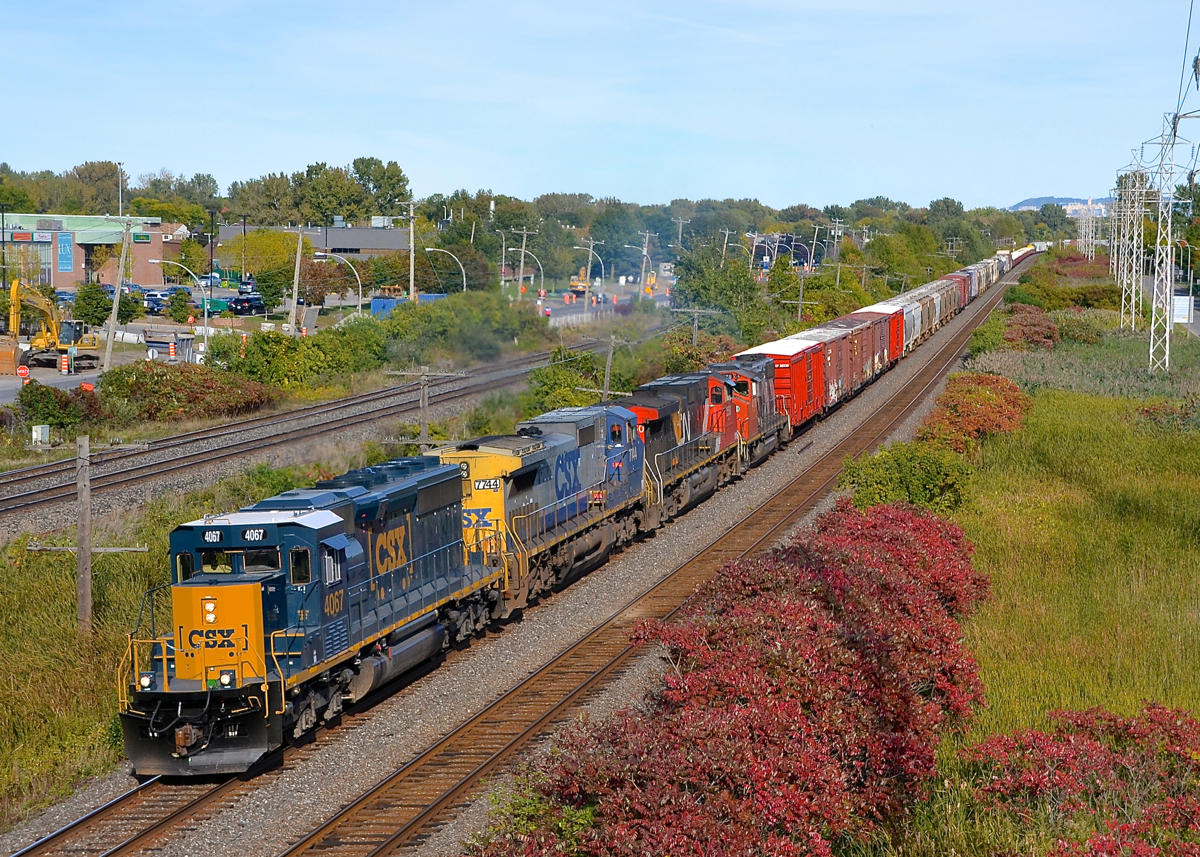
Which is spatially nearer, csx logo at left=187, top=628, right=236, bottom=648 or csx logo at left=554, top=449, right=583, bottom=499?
csx logo at left=187, top=628, right=236, bottom=648

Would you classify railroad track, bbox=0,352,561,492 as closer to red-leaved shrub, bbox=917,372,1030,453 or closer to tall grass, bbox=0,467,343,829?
tall grass, bbox=0,467,343,829

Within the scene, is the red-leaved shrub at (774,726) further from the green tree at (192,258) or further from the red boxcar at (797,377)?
the green tree at (192,258)

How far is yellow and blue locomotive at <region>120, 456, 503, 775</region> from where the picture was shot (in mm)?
12539

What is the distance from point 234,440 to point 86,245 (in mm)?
76138

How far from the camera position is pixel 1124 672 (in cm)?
1427

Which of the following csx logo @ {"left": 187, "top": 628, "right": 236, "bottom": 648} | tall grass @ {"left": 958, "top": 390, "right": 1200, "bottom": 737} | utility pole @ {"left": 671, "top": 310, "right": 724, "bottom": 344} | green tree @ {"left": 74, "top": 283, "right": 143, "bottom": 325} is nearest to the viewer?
csx logo @ {"left": 187, "top": 628, "right": 236, "bottom": 648}

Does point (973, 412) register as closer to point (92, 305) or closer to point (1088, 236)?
point (92, 305)

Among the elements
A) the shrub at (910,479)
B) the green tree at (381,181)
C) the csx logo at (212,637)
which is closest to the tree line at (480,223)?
the green tree at (381,181)

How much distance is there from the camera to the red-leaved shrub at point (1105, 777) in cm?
901

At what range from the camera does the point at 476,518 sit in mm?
18453

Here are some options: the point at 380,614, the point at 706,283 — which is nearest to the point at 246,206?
the point at 706,283

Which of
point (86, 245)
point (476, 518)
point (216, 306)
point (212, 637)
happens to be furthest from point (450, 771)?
point (86, 245)

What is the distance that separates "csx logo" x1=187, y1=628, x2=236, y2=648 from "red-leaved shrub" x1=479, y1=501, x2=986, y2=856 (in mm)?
4532

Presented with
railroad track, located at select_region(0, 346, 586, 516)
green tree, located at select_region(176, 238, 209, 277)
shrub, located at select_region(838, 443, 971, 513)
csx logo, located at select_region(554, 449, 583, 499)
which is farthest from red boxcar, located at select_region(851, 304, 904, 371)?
green tree, located at select_region(176, 238, 209, 277)
